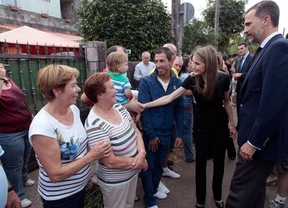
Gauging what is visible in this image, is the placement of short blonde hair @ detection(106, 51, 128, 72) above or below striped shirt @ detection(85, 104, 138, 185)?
above

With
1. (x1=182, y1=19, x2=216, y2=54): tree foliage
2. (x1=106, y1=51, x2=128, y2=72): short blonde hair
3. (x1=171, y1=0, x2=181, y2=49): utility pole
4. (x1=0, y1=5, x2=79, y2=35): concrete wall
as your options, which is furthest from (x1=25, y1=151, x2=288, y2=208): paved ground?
(x1=0, y1=5, x2=79, y2=35): concrete wall

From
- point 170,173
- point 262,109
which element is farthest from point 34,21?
point 262,109

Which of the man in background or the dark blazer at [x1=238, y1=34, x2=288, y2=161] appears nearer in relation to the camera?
the dark blazer at [x1=238, y1=34, x2=288, y2=161]

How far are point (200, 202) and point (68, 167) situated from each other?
1.82 metres

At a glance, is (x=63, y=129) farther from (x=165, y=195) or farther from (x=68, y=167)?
(x=165, y=195)

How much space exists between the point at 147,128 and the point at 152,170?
0.58 meters

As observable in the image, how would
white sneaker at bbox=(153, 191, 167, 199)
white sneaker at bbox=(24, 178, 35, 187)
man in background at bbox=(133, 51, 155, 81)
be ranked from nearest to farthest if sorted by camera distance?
1. white sneaker at bbox=(153, 191, 167, 199)
2. white sneaker at bbox=(24, 178, 35, 187)
3. man in background at bbox=(133, 51, 155, 81)

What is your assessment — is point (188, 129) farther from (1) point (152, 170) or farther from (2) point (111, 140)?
(2) point (111, 140)

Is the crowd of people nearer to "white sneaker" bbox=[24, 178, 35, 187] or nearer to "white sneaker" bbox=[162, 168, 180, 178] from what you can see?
"white sneaker" bbox=[24, 178, 35, 187]

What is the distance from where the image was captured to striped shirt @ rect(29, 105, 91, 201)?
59.0 inches

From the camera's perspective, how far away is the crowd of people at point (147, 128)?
157 cm

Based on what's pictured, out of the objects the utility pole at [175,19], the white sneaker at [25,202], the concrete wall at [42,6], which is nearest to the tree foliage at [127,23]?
the utility pole at [175,19]

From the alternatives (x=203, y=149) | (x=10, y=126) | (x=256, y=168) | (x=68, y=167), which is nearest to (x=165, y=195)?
(x=203, y=149)

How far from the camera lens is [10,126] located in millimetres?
2613
